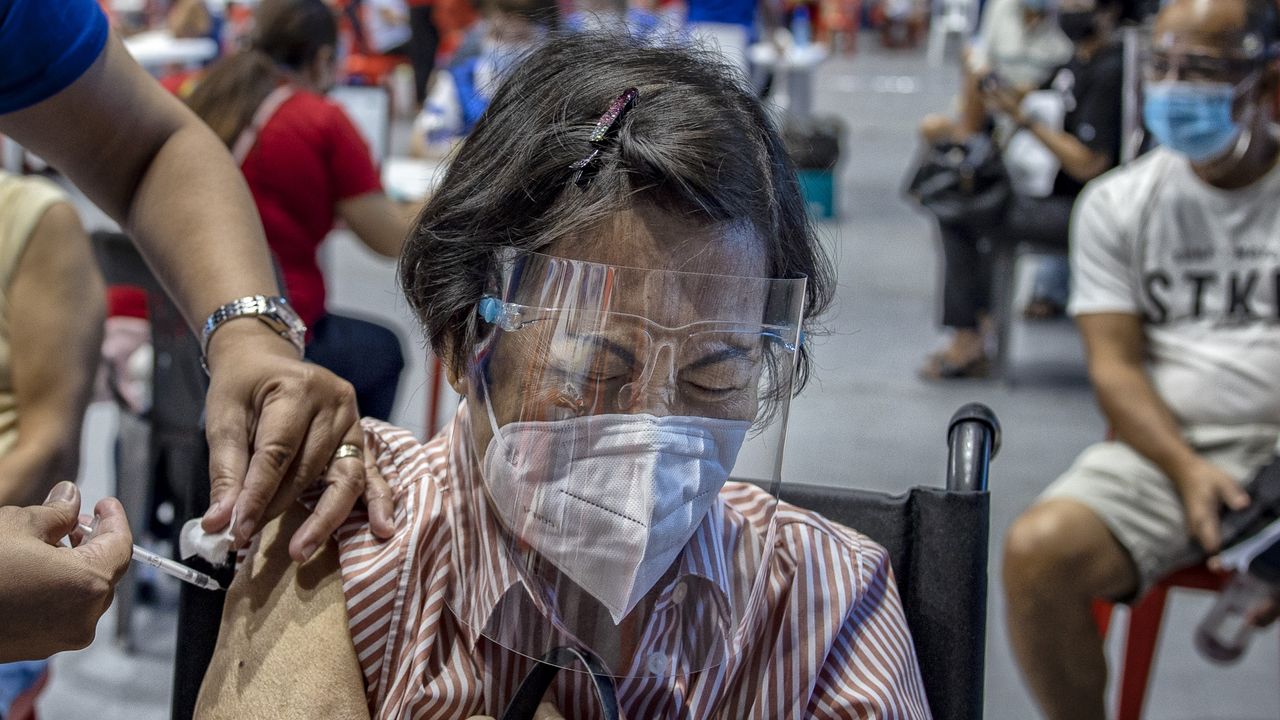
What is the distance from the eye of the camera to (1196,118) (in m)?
2.47

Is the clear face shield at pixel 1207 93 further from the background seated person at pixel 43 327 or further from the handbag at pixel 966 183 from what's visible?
the background seated person at pixel 43 327

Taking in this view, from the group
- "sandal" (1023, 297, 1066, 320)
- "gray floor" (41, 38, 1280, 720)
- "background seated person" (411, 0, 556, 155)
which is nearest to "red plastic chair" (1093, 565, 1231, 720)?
"gray floor" (41, 38, 1280, 720)

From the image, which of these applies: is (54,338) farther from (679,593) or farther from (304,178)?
(679,593)

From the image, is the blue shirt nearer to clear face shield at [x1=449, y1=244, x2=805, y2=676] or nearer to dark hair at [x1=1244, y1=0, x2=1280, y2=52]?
clear face shield at [x1=449, y1=244, x2=805, y2=676]

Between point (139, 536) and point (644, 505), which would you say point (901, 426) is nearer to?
point (139, 536)

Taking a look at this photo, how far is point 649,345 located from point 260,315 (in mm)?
450

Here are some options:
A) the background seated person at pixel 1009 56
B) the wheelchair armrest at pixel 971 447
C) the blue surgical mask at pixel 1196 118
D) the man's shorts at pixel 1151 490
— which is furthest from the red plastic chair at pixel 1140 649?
the background seated person at pixel 1009 56

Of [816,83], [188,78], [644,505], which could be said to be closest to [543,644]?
[644,505]

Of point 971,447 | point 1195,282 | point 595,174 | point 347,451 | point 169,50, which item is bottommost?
point 169,50

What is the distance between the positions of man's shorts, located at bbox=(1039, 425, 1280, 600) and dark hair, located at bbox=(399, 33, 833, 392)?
4.24ft

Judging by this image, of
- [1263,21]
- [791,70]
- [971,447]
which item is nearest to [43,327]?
[971,447]

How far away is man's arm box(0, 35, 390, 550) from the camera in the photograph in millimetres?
1097

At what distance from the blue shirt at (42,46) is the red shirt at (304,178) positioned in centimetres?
171

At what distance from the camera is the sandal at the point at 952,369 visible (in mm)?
4648
